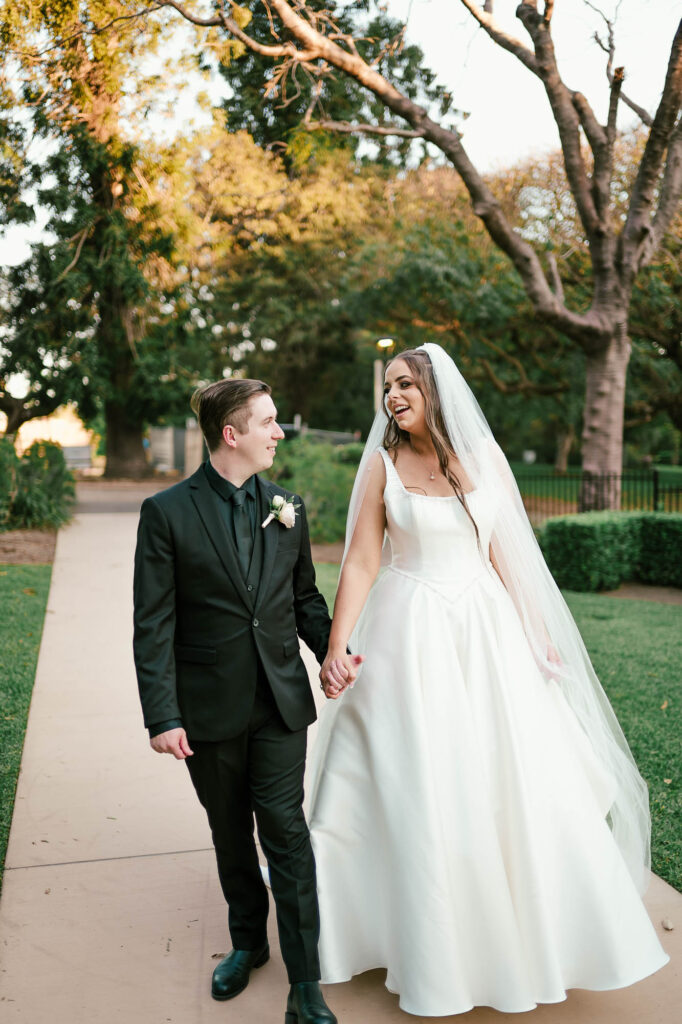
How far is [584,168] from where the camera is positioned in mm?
12812

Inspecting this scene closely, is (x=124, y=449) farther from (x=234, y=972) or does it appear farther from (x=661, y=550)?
(x=234, y=972)

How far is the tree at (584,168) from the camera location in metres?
11.9

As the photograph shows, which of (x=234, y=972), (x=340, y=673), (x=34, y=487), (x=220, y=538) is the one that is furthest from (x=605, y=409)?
(x=234, y=972)

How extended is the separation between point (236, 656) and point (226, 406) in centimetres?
77

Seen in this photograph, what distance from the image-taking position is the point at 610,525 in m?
10.8

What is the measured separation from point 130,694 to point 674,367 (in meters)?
21.8

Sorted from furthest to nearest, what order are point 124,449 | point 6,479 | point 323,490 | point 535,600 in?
point 124,449
point 323,490
point 6,479
point 535,600

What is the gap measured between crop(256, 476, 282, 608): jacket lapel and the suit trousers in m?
0.29

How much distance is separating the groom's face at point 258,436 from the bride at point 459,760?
1.65ft

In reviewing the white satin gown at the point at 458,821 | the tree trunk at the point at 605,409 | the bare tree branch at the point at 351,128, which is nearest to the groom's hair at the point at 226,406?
the white satin gown at the point at 458,821

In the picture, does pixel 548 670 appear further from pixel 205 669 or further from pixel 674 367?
pixel 674 367

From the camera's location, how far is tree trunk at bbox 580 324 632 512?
13.2 meters

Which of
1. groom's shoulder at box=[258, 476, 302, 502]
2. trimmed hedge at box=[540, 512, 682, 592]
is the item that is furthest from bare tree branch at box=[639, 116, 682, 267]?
groom's shoulder at box=[258, 476, 302, 502]

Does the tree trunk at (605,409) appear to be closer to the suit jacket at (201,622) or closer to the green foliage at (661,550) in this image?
the green foliage at (661,550)
